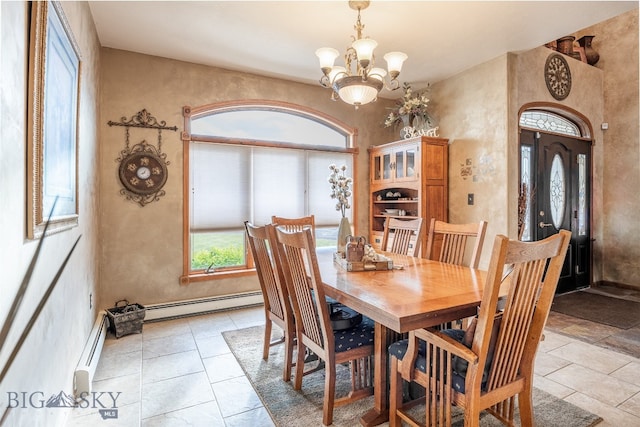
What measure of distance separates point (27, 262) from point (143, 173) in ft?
8.46

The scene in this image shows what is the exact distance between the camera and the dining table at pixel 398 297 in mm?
1508

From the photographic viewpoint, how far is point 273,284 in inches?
97.0

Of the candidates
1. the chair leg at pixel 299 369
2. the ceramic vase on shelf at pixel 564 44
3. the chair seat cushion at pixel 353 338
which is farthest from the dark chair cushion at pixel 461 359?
the ceramic vase on shelf at pixel 564 44

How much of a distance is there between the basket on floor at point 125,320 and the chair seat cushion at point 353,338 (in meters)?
2.24

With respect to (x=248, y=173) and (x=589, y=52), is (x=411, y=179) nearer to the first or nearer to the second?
(x=248, y=173)

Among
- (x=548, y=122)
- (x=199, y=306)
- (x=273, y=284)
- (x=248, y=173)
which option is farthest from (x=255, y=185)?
(x=548, y=122)

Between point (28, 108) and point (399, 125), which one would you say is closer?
point (28, 108)

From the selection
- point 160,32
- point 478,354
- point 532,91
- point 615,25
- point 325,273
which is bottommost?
point 478,354

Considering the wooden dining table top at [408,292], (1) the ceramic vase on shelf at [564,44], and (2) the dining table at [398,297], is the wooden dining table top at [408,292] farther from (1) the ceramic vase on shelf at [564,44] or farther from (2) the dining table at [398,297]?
(1) the ceramic vase on shelf at [564,44]

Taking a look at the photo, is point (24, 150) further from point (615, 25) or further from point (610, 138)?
point (615, 25)

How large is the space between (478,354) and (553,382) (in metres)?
1.51

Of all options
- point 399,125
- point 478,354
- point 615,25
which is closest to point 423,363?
point 478,354

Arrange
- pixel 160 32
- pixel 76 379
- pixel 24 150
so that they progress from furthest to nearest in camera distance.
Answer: pixel 160 32
pixel 76 379
pixel 24 150

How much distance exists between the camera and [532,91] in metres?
4.02
